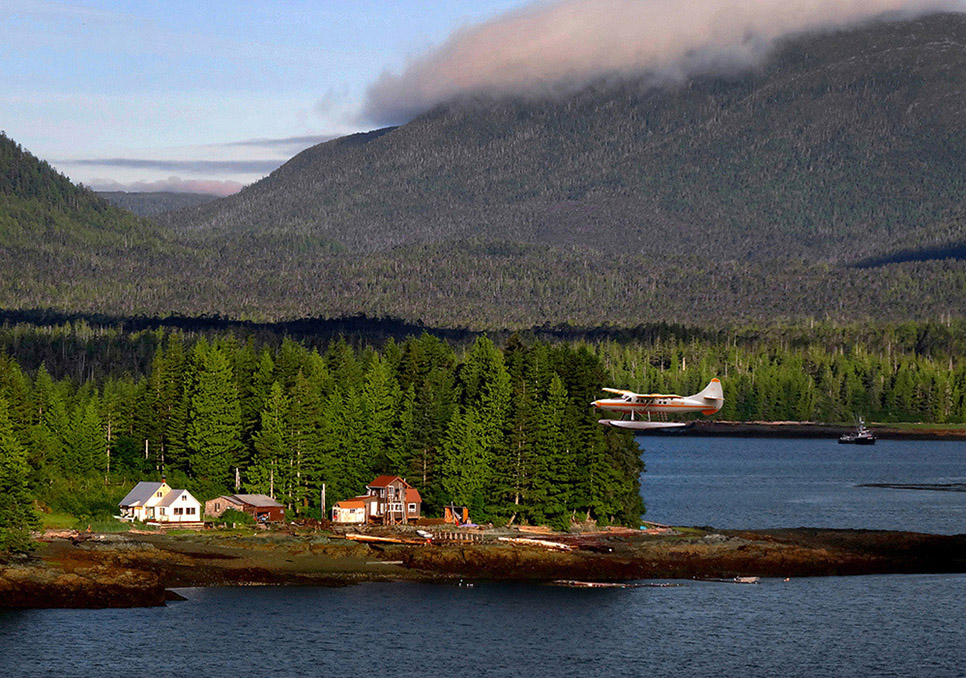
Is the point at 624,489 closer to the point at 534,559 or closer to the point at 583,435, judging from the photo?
the point at 583,435

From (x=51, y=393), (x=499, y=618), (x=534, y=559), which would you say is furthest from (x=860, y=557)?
(x=51, y=393)

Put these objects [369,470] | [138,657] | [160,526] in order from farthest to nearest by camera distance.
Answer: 1. [369,470]
2. [160,526]
3. [138,657]

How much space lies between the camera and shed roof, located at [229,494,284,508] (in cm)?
12631

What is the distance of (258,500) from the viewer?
12700cm

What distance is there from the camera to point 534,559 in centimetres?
11444

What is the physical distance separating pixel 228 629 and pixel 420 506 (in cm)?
3400

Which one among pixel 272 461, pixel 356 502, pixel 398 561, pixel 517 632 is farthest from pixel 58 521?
pixel 517 632

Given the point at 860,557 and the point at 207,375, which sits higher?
the point at 207,375

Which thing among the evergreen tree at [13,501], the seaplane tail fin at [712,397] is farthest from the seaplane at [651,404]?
the evergreen tree at [13,501]

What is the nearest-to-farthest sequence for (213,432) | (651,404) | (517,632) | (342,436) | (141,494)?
(517,632)
(141,494)
(342,436)
(213,432)
(651,404)

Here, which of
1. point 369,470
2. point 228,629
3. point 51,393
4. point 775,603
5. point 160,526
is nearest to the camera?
point 228,629

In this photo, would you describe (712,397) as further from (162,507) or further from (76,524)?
(76,524)

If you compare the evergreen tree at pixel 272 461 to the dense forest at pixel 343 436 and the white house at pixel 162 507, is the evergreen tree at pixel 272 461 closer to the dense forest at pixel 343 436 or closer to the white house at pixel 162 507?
the dense forest at pixel 343 436

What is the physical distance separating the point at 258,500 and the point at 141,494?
9250 mm
